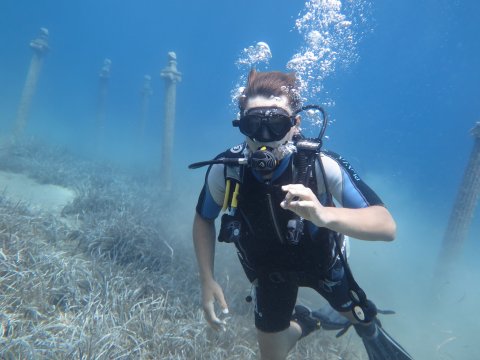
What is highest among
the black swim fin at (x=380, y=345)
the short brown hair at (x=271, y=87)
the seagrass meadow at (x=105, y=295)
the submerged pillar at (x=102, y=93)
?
the submerged pillar at (x=102, y=93)

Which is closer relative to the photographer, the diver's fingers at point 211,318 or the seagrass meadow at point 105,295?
the diver's fingers at point 211,318

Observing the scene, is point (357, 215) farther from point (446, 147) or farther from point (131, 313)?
point (446, 147)

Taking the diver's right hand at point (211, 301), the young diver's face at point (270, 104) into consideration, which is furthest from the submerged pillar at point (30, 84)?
the young diver's face at point (270, 104)

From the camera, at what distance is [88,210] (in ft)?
19.7

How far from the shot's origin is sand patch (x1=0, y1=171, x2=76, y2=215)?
620 centimetres

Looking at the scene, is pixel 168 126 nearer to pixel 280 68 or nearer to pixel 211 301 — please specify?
pixel 211 301

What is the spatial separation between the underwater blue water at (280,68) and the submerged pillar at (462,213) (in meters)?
10.3

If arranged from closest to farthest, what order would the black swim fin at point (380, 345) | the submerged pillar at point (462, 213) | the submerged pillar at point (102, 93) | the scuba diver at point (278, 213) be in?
the scuba diver at point (278, 213), the black swim fin at point (380, 345), the submerged pillar at point (462, 213), the submerged pillar at point (102, 93)

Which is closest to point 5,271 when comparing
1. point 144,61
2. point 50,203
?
point 50,203

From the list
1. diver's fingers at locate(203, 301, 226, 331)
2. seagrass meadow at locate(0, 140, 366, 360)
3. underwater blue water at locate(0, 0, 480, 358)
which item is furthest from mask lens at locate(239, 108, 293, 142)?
underwater blue water at locate(0, 0, 480, 358)

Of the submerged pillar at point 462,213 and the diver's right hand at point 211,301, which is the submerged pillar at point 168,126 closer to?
the submerged pillar at point 462,213

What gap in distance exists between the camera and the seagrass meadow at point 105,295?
254 cm

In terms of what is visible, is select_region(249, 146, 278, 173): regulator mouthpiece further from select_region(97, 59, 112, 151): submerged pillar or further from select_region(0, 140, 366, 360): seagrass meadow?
select_region(97, 59, 112, 151): submerged pillar

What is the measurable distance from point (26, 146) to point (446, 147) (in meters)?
104
